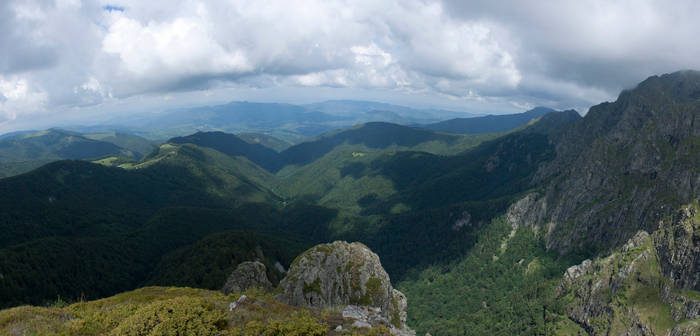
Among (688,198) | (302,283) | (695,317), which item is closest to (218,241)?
(302,283)

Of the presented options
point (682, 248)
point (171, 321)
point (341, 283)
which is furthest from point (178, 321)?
point (682, 248)

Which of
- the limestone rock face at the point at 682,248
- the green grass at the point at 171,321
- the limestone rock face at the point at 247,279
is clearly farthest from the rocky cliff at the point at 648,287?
the green grass at the point at 171,321

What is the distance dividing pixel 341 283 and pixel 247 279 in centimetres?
4751

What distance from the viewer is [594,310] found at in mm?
184500

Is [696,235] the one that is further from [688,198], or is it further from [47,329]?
[47,329]

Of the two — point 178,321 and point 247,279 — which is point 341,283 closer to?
point 178,321

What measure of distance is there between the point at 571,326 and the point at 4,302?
11414 inches

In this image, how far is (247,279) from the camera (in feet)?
345

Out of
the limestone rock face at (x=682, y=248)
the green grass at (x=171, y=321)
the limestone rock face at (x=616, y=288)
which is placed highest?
the green grass at (x=171, y=321)

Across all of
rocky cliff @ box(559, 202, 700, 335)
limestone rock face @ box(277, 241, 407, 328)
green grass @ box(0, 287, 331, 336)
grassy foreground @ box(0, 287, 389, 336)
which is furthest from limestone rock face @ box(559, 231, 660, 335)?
green grass @ box(0, 287, 331, 336)

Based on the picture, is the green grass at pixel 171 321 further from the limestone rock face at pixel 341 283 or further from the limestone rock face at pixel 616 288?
the limestone rock face at pixel 616 288

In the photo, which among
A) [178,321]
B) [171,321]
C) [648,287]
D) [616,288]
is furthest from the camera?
[616,288]

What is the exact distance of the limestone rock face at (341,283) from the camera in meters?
66.8

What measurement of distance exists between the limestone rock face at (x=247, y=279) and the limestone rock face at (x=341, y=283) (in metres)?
31.8
